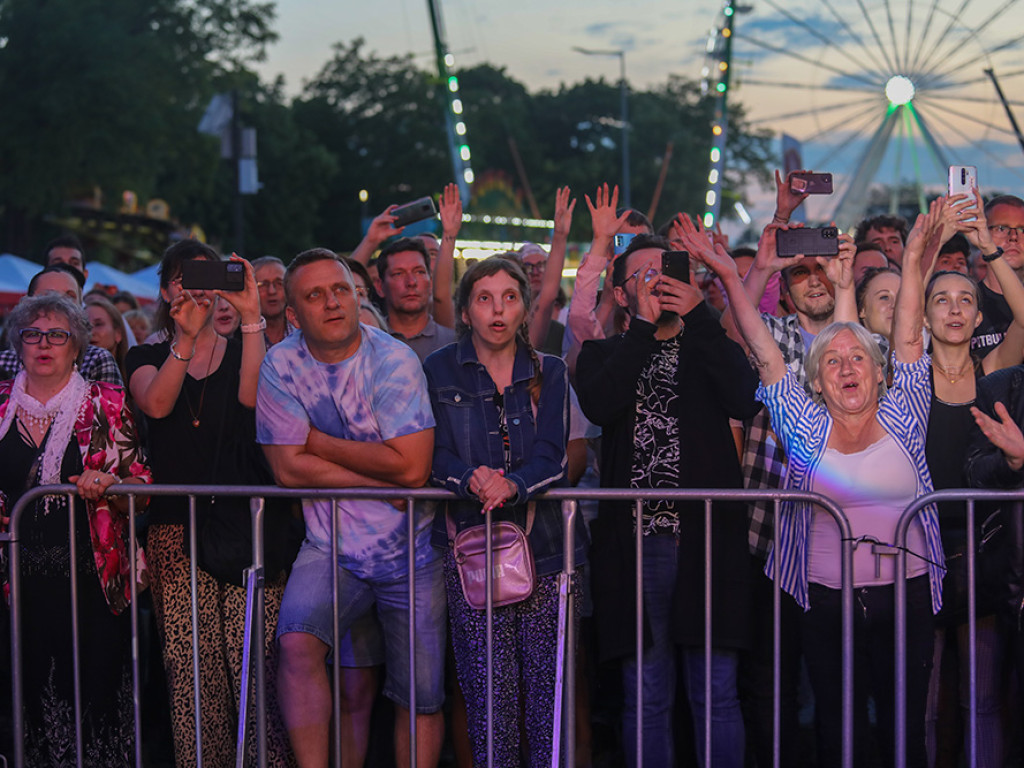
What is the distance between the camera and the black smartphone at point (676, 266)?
4336mm

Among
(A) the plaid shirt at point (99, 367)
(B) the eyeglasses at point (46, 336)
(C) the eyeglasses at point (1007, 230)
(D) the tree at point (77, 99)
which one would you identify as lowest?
(A) the plaid shirt at point (99, 367)

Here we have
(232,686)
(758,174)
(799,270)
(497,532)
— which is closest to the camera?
(497,532)

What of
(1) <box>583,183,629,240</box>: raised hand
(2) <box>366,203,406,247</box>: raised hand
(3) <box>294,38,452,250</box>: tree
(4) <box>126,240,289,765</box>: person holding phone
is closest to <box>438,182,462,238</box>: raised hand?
(2) <box>366,203,406,247</box>: raised hand

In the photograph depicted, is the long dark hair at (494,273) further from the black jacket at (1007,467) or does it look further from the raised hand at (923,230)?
the black jacket at (1007,467)

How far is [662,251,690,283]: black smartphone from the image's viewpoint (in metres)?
4.34

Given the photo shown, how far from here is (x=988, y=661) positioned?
4.55 metres

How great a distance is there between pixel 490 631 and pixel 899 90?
1868 centimetres

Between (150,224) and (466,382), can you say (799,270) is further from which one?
(150,224)

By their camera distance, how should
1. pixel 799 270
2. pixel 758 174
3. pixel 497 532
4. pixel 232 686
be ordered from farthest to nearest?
pixel 758 174 < pixel 799 270 < pixel 232 686 < pixel 497 532

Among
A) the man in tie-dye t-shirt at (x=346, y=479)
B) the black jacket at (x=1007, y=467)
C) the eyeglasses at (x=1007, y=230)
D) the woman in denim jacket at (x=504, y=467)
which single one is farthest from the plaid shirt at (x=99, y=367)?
the eyeglasses at (x=1007, y=230)

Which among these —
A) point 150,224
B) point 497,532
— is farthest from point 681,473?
Result: point 150,224

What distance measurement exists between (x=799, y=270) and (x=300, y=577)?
2.55 m

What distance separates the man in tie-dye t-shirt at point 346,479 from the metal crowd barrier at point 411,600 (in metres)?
0.07

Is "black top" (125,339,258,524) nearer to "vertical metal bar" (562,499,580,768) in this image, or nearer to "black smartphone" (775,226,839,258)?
"vertical metal bar" (562,499,580,768)
